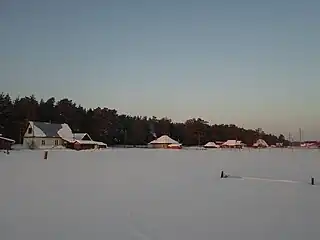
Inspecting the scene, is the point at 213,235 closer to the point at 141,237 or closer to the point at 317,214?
the point at 141,237

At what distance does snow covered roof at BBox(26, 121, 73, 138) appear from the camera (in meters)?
59.9

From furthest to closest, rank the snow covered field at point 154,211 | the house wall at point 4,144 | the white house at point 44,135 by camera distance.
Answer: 1. the white house at point 44,135
2. the house wall at point 4,144
3. the snow covered field at point 154,211

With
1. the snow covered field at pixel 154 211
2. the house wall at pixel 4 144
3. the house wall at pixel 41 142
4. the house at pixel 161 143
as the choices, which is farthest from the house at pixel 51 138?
the snow covered field at pixel 154 211

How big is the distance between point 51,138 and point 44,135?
1466 mm

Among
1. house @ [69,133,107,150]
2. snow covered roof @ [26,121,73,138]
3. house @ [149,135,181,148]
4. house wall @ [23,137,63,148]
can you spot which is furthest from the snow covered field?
house @ [149,135,181,148]

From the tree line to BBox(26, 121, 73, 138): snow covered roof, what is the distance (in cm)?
577

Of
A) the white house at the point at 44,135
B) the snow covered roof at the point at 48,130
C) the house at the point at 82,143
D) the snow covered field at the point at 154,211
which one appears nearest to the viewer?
the snow covered field at the point at 154,211

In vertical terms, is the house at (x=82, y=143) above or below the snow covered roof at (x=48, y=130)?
below

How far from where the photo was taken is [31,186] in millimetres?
12422

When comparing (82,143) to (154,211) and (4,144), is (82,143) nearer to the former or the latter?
(4,144)

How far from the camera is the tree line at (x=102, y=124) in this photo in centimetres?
6556

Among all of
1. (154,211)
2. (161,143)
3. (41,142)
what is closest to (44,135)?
(41,142)

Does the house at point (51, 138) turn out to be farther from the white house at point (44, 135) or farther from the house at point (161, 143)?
the house at point (161, 143)

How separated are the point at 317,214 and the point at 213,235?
3070 millimetres
